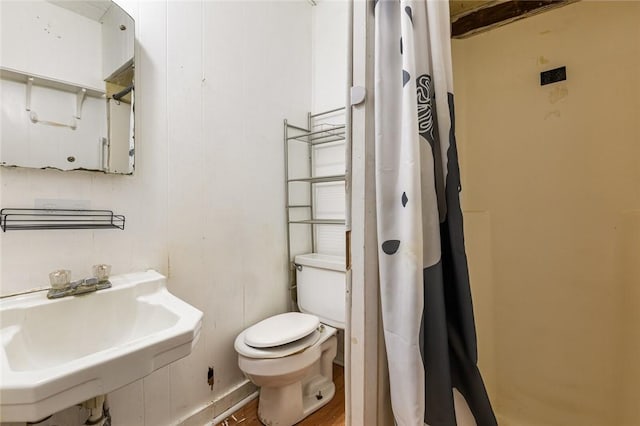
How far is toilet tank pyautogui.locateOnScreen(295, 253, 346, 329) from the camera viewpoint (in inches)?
59.7

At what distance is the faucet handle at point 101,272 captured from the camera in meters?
0.98

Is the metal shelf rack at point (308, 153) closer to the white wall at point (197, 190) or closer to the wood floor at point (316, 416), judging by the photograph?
the white wall at point (197, 190)

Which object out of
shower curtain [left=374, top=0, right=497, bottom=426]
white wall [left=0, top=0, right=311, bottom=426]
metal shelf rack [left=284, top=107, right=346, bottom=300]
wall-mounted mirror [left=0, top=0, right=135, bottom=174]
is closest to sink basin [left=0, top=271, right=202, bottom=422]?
white wall [left=0, top=0, right=311, bottom=426]

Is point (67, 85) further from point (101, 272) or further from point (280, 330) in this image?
point (280, 330)

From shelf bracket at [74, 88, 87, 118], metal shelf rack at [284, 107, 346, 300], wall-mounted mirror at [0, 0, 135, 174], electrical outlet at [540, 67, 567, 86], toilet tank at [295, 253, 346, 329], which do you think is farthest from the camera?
metal shelf rack at [284, 107, 346, 300]

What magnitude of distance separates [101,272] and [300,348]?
859 millimetres

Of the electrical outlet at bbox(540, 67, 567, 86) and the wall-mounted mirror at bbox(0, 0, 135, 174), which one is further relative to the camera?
the electrical outlet at bbox(540, 67, 567, 86)

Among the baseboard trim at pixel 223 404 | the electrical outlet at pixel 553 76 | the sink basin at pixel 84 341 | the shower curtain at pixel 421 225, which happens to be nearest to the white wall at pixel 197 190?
the baseboard trim at pixel 223 404

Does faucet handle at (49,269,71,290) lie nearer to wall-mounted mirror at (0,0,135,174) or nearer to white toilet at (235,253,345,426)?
wall-mounted mirror at (0,0,135,174)

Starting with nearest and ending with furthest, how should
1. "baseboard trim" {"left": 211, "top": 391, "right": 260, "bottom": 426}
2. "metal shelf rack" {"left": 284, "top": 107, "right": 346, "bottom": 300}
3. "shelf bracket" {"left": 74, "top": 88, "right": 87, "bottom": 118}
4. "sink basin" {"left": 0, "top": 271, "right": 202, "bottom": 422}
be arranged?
"sink basin" {"left": 0, "top": 271, "right": 202, "bottom": 422}
"shelf bracket" {"left": 74, "top": 88, "right": 87, "bottom": 118}
"baseboard trim" {"left": 211, "top": 391, "right": 260, "bottom": 426}
"metal shelf rack" {"left": 284, "top": 107, "right": 346, "bottom": 300}

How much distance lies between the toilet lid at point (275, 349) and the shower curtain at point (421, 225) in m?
0.71

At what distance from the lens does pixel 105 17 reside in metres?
1.02

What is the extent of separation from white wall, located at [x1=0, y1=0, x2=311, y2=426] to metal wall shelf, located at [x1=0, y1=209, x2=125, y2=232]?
0.03m

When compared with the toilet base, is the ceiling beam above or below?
above
